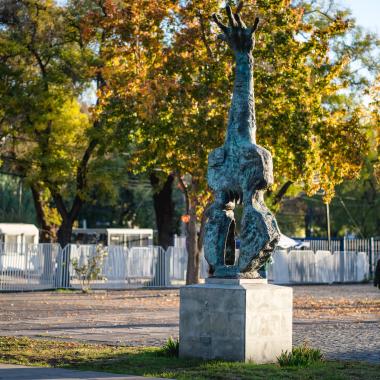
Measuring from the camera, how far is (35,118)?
3703 cm

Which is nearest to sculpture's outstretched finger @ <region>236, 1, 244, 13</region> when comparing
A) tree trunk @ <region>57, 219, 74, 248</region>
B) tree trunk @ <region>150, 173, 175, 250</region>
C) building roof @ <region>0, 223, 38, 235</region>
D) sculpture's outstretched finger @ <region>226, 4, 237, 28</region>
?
tree trunk @ <region>150, 173, 175, 250</region>

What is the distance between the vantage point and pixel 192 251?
32656 mm

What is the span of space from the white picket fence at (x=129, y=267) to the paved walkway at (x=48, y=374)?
76.7ft

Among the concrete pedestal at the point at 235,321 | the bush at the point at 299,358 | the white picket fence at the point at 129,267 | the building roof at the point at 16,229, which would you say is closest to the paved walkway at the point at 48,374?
the concrete pedestal at the point at 235,321

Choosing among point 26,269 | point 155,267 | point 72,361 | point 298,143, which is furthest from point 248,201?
point 155,267

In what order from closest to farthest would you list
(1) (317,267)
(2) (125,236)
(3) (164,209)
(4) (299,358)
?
(4) (299,358) < (3) (164,209) < (1) (317,267) < (2) (125,236)

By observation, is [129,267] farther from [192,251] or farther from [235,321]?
[235,321]

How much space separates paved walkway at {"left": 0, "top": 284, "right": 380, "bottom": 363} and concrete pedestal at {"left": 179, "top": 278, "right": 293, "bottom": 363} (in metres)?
1.92

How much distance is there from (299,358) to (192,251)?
65.7 ft

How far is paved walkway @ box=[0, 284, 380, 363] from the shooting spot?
54.9ft

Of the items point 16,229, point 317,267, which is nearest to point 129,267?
point 16,229

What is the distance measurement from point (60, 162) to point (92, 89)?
4.46 meters

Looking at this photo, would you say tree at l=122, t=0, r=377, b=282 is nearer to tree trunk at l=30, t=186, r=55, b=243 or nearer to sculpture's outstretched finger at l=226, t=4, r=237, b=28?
tree trunk at l=30, t=186, r=55, b=243

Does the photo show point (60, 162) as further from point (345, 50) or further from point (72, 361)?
point (72, 361)
